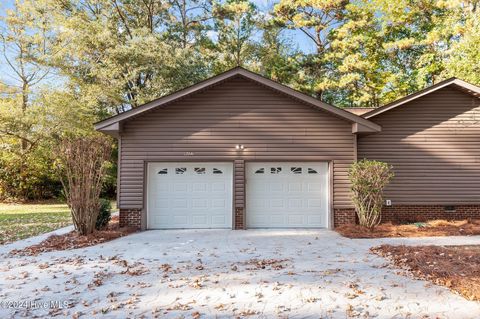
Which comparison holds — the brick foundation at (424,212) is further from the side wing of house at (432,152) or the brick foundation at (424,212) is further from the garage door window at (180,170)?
the garage door window at (180,170)

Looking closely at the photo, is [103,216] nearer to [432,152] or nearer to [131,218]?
[131,218]

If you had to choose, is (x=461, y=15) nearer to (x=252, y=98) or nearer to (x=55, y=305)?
(x=252, y=98)

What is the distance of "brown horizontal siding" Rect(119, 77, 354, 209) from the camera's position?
9922 millimetres

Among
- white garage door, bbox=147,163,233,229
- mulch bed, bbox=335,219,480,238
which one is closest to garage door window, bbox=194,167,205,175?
white garage door, bbox=147,163,233,229

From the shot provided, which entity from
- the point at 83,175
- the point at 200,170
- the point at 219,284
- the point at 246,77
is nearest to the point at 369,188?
the point at 246,77

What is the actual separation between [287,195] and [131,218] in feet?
15.2

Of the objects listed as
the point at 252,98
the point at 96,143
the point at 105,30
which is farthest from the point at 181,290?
the point at 105,30

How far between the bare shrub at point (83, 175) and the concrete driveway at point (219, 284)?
116 cm

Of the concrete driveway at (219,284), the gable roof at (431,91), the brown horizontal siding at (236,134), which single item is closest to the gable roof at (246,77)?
the brown horizontal siding at (236,134)

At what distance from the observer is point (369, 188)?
30.0 feet

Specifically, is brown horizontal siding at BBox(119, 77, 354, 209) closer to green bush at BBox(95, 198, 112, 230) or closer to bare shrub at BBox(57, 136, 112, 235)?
green bush at BBox(95, 198, 112, 230)

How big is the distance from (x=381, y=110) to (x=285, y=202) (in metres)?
4.27

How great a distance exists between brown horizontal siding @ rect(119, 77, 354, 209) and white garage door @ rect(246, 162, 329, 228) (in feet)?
1.05

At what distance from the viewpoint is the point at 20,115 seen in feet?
64.8
